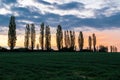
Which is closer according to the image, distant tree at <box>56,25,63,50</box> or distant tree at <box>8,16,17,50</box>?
distant tree at <box>8,16,17,50</box>

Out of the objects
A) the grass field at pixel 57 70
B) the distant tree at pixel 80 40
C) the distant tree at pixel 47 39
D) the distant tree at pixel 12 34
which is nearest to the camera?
the grass field at pixel 57 70

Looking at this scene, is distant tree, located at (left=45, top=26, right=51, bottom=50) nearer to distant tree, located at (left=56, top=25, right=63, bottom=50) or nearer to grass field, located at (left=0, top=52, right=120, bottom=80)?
distant tree, located at (left=56, top=25, right=63, bottom=50)

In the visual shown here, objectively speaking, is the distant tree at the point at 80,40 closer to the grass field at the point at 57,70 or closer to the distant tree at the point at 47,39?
the distant tree at the point at 47,39

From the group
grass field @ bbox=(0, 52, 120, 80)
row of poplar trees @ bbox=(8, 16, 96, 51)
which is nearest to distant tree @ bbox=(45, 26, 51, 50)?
row of poplar trees @ bbox=(8, 16, 96, 51)

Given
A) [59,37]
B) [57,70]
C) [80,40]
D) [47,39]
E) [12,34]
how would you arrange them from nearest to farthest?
[57,70] < [12,34] < [47,39] < [59,37] < [80,40]

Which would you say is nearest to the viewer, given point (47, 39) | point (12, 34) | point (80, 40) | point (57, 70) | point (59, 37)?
point (57, 70)

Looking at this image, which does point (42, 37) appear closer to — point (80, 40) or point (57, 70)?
point (80, 40)

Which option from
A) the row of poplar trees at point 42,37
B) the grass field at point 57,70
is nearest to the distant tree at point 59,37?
the row of poplar trees at point 42,37

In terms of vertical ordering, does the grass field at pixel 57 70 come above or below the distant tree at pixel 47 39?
below

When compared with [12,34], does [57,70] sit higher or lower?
lower

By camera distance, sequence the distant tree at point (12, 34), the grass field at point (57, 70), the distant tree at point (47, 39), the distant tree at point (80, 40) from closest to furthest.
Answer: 1. the grass field at point (57, 70)
2. the distant tree at point (12, 34)
3. the distant tree at point (47, 39)
4. the distant tree at point (80, 40)

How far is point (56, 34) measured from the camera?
167m

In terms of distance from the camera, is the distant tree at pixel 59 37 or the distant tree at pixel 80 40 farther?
the distant tree at pixel 80 40

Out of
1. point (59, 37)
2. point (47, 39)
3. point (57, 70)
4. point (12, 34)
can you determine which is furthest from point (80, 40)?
point (57, 70)
